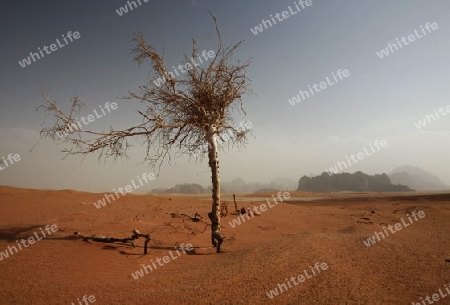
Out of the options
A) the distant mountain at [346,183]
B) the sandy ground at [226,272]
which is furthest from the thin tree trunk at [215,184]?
the distant mountain at [346,183]

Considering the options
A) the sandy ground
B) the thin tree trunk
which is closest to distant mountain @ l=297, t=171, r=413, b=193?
the thin tree trunk

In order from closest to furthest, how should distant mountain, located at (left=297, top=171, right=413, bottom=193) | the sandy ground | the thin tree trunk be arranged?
1. the sandy ground
2. the thin tree trunk
3. distant mountain, located at (left=297, top=171, right=413, bottom=193)

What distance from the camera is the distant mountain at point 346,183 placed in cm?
8388

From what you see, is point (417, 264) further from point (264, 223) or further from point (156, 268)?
point (264, 223)

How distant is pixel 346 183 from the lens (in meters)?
86.9

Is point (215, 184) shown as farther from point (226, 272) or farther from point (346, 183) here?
point (346, 183)

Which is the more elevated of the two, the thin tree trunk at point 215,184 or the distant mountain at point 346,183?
the thin tree trunk at point 215,184

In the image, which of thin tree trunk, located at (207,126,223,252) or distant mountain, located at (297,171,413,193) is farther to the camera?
distant mountain, located at (297,171,413,193)

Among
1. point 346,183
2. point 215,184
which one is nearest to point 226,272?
point 215,184

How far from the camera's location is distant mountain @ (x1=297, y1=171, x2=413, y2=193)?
83.9 m

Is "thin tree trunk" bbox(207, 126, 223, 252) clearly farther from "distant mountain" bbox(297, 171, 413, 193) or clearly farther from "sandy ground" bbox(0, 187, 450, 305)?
"distant mountain" bbox(297, 171, 413, 193)

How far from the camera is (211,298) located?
143 inches

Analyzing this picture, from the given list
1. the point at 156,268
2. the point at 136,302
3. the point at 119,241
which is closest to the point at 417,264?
the point at 136,302

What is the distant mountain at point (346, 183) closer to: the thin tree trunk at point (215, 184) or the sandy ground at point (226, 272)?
the thin tree trunk at point (215, 184)
